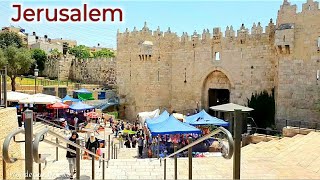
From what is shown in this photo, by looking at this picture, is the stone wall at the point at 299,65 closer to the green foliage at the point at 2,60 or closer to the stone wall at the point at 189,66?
the stone wall at the point at 189,66

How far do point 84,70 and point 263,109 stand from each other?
26209mm

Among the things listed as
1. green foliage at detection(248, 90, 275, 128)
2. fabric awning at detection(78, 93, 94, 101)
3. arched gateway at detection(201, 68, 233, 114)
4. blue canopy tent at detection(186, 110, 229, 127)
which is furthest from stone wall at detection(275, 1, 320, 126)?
fabric awning at detection(78, 93, 94, 101)

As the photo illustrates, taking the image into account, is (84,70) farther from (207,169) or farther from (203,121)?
(207,169)

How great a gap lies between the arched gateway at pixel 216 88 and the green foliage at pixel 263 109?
248 cm

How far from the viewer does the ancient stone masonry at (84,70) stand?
36.6 metres

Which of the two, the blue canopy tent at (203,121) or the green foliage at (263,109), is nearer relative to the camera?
the blue canopy tent at (203,121)

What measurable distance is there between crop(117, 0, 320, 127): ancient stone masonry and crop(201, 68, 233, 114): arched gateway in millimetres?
68

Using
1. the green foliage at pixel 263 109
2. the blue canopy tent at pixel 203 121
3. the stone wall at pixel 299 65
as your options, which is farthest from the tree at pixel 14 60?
the stone wall at pixel 299 65

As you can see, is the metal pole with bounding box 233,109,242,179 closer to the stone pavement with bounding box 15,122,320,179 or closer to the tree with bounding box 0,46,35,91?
the stone pavement with bounding box 15,122,320,179

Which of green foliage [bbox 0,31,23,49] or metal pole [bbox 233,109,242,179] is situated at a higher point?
green foliage [bbox 0,31,23,49]

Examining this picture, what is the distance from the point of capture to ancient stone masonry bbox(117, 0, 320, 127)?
15453mm

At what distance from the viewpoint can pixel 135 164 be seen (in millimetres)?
7402

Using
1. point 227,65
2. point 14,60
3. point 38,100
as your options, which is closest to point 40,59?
point 14,60

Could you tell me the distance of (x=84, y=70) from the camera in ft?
130
